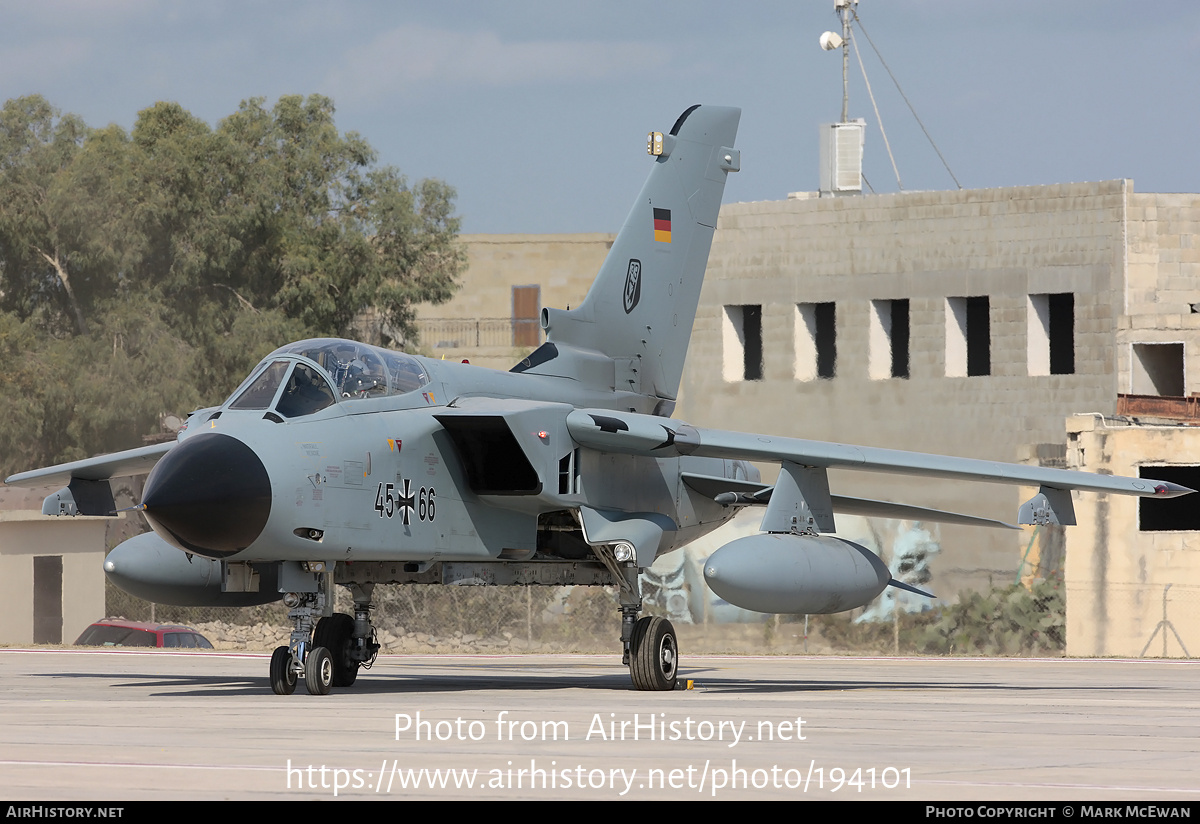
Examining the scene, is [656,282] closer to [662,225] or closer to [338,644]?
[662,225]

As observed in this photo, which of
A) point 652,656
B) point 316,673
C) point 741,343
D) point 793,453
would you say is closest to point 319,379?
point 316,673

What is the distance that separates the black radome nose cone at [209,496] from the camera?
12703 mm

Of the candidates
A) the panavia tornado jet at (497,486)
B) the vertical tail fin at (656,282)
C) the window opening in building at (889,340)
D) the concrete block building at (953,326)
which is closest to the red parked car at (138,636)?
the panavia tornado jet at (497,486)

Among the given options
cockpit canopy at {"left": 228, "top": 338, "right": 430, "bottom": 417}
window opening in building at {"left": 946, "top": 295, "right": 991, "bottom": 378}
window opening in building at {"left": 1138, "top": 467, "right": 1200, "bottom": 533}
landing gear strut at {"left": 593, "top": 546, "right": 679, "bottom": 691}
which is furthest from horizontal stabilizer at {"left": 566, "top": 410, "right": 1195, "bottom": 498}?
window opening in building at {"left": 946, "top": 295, "right": 991, "bottom": 378}

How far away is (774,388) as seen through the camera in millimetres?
36469

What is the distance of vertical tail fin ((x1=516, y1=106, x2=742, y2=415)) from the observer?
18.5 meters

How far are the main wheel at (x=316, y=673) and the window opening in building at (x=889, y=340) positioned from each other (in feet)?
74.4

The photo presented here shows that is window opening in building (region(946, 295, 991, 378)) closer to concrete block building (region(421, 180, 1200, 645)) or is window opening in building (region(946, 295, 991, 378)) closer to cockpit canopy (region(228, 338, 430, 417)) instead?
concrete block building (region(421, 180, 1200, 645))

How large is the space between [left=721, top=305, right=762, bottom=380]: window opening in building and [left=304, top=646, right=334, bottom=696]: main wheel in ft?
76.9

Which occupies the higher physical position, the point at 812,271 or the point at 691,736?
the point at 812,271
